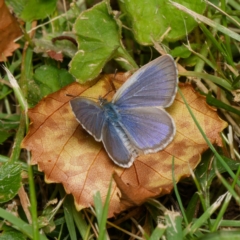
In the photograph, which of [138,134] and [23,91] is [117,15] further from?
[138,134]

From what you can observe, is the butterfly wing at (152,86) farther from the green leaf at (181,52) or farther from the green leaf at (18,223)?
the green leaf at (18,223)

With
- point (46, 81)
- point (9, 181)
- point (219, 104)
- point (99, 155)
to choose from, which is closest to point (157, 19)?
point (219, 104)

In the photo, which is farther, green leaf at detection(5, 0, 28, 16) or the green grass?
green leaf at detection(5, 0, 28, 16)

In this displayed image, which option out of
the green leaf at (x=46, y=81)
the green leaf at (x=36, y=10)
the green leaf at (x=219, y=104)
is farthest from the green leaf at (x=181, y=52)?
the green leaf at (x=36, y=10)

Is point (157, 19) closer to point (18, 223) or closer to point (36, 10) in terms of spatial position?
point (36, 10)

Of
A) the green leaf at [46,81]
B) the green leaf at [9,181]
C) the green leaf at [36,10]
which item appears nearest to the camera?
the green leaf at [9,181]

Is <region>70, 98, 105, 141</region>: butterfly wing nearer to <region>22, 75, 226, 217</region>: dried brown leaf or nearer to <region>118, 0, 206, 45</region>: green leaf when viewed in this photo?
<region>22, 75, 226, 217</region>: dried brown leaf

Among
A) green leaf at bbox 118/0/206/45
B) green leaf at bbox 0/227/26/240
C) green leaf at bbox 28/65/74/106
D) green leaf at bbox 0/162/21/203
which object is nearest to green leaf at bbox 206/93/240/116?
green leaf at bbox 118/0/206/45
